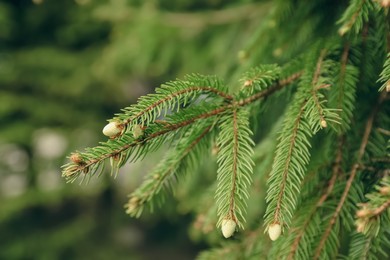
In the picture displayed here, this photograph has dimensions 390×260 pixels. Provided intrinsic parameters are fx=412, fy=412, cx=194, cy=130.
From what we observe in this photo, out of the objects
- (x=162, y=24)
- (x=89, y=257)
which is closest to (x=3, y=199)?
(x=89, y=257)

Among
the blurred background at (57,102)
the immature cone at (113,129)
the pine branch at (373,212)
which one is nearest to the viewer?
the pine branch at (373,212)

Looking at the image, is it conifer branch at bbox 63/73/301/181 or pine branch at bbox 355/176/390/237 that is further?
conifer branch at bbox 63/73/301/181

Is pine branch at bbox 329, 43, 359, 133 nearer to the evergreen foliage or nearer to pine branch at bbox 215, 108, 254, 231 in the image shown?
the evergreen foliage

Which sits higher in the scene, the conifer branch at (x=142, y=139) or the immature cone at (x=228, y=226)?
the conifer branch at (x=142, y=139)


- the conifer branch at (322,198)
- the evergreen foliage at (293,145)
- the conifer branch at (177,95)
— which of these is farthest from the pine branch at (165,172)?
the conifer branch at (322,198)

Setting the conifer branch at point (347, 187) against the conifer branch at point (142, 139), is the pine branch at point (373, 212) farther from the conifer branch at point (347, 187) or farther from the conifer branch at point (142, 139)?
the conifer branch at point (142, 139)

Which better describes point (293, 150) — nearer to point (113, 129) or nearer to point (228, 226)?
point (228, 226)

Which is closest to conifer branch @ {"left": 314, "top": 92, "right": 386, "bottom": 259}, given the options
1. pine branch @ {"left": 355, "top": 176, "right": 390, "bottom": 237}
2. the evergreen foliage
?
the evergreen foliage

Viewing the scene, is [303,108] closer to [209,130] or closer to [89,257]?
[209,130]
